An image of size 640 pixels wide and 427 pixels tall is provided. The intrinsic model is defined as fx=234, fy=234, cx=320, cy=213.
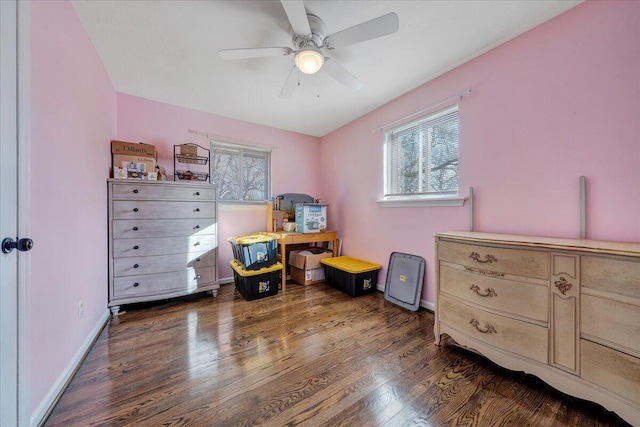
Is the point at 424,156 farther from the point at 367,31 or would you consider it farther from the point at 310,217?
the point at 310,217

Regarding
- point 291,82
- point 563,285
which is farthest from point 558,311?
point 291,82

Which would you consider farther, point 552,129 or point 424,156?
point 424,156

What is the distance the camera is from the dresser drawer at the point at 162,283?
2.27m

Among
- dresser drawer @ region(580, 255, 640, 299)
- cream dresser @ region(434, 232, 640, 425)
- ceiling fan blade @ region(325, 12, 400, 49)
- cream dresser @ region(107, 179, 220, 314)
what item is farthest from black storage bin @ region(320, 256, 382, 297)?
ceiling fan blade @ region(325, 12, 400, 49)

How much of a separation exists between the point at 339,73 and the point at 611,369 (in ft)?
7.66

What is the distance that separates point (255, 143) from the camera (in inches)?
136

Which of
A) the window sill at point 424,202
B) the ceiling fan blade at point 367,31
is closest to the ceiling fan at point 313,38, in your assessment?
the ceiling fan blade at point 367,31

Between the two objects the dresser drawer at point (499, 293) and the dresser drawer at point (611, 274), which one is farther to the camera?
the dresser drawer at point (499, 293)

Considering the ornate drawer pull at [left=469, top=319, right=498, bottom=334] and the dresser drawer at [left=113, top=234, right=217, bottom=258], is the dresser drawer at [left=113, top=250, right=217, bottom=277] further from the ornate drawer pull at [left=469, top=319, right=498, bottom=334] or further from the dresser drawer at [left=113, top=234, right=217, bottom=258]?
the ornate drawer pull at [left=469, top=319, right=498, bottom=334]

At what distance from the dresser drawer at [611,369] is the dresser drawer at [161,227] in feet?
10.0

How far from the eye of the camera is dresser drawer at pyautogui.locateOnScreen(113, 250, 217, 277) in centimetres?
227

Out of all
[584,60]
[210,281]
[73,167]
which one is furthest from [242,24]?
[210,281]

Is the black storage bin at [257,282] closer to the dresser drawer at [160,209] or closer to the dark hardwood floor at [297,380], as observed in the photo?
the dark hardwood floor at [297,380]

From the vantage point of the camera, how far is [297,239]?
312 cm
